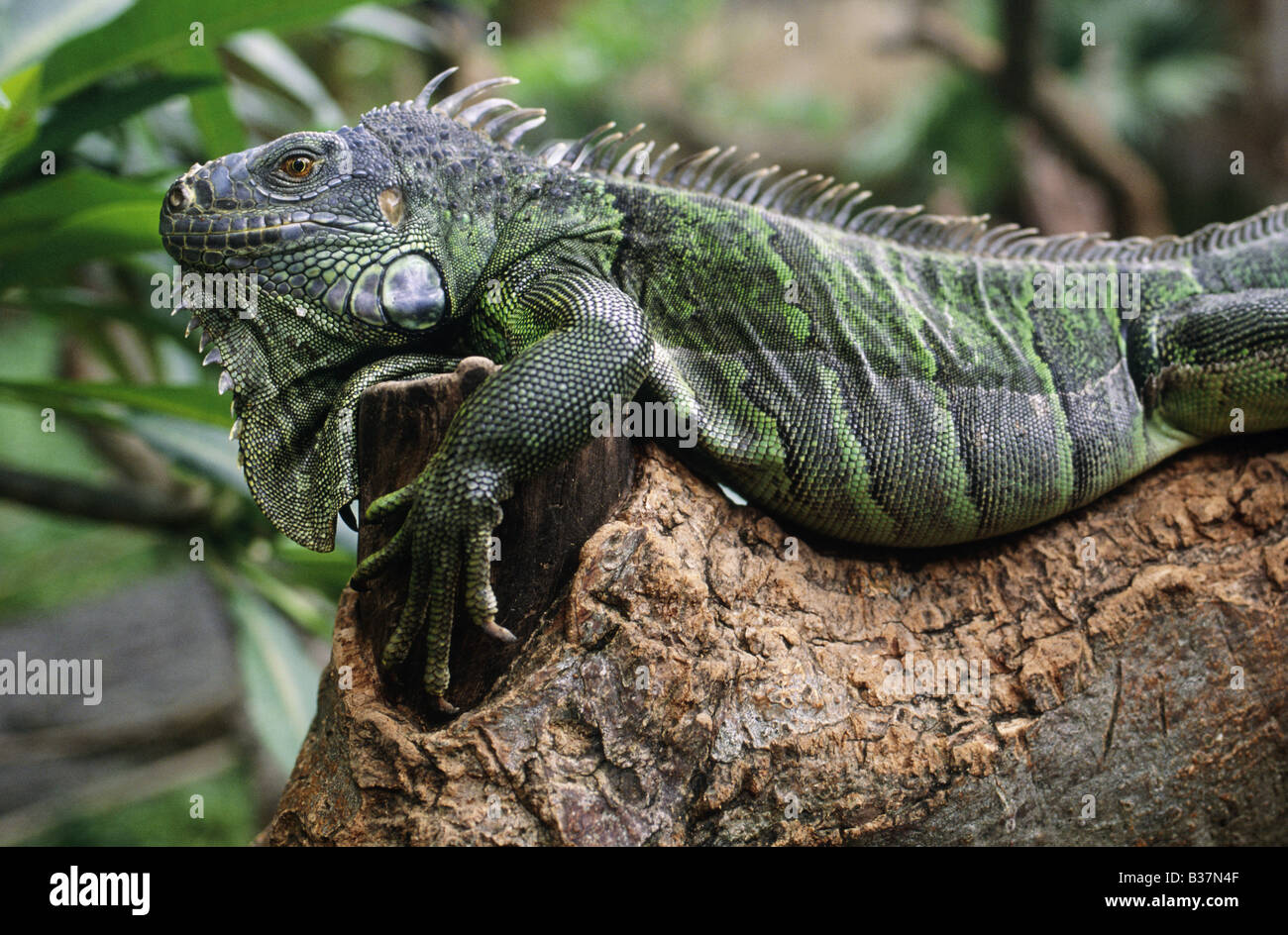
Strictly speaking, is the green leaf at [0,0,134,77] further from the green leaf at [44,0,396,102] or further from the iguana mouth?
the iguana mouth

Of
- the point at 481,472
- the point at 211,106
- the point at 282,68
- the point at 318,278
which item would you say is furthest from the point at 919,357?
the point at 282,68

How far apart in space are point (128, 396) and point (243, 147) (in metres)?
1.83

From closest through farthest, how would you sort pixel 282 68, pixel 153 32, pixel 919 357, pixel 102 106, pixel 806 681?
pixel 806 681 → pixel 919 357 → pixel 153 32 → pixel 102 106 → pixel 282 68

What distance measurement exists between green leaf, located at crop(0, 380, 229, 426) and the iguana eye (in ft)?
7.43

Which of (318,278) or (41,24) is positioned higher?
(41,24)

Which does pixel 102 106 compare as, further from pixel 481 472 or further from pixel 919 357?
pixel 919 357

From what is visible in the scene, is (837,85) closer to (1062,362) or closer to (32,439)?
(32,439)

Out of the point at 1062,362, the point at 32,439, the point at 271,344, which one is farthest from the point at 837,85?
the point at 271,344

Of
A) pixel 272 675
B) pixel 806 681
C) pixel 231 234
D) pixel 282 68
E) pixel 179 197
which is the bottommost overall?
pixel 272 675

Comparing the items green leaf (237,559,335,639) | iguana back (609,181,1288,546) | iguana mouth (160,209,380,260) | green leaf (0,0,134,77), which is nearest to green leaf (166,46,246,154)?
green leaf (0,0,134,77)

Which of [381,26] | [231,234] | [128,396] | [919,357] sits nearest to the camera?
[231,234]

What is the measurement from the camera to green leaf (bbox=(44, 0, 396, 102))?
4.68 meters

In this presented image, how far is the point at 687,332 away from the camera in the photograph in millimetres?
3883

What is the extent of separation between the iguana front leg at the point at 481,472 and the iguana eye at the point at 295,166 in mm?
1148
